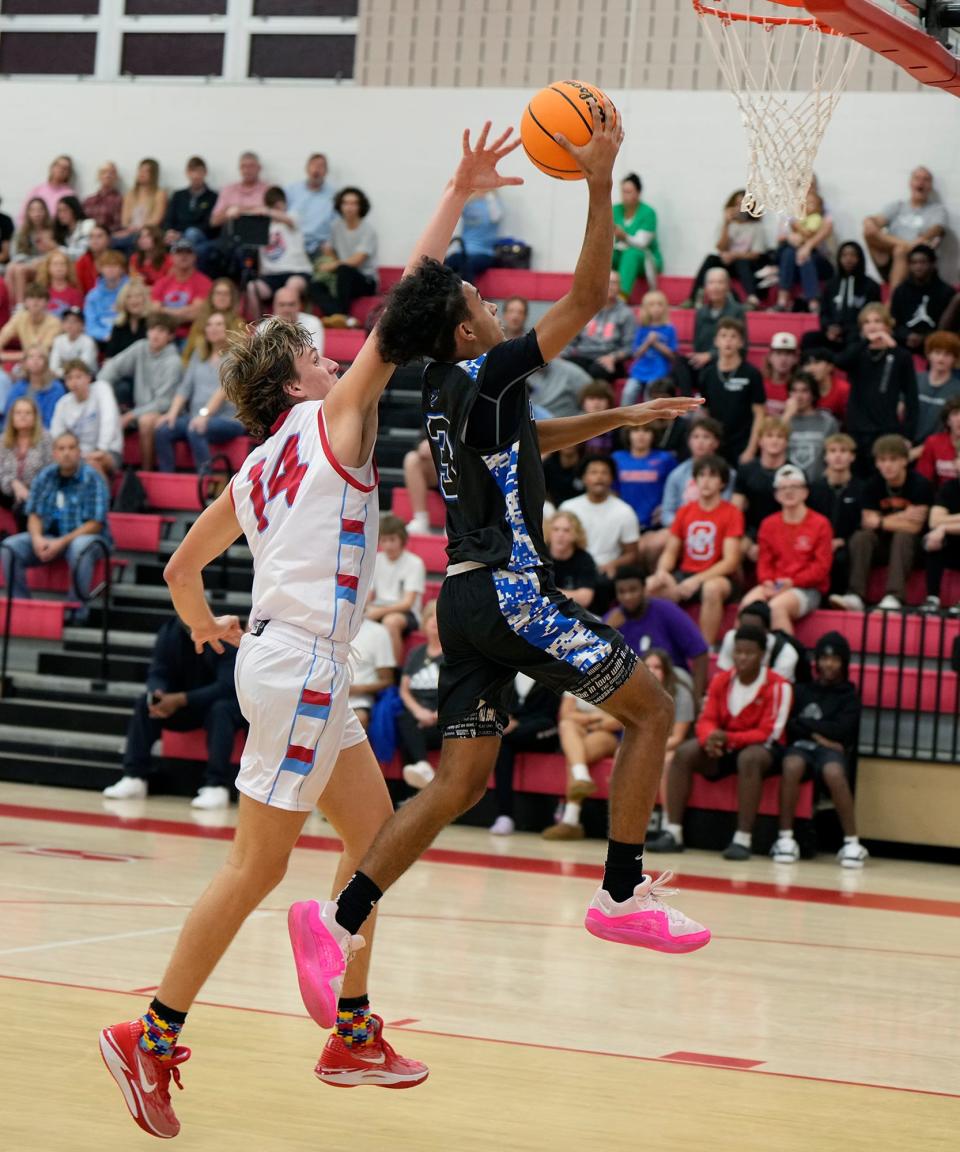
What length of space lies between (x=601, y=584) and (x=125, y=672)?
3.77 metres

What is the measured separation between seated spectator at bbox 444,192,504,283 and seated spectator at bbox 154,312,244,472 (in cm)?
257

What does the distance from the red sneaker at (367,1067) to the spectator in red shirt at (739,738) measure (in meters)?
5.80

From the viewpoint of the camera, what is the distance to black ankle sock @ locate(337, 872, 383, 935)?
4.37m

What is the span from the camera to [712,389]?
12562 millimetres

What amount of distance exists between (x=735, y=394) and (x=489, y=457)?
8363 millimetres

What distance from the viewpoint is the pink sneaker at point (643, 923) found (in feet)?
14.7

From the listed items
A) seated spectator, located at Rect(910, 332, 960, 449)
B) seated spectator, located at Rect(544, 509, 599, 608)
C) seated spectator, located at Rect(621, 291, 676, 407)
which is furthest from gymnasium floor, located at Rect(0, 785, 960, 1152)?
seated spectator, located at Rect(621, 291, 676, 407)

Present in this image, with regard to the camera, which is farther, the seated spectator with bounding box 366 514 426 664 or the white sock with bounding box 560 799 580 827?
the seated spectator with bounding box 366 514 426 664

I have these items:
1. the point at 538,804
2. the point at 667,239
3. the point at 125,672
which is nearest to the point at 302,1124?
the point at 538,804

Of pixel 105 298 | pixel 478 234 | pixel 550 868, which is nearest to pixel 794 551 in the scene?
pixel 550 868

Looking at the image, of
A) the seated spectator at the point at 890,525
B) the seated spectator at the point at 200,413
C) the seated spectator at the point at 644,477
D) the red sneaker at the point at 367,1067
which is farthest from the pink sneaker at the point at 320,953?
the seated spectator at the point at 200,413

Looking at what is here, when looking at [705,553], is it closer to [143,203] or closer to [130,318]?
[130,318]

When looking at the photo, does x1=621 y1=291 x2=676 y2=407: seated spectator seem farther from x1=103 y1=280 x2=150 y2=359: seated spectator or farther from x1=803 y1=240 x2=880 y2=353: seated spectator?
x1=103 y1=280 x2=150 y2=359: seated spectator

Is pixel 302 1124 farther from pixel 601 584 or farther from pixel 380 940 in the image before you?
pixel 601 584
